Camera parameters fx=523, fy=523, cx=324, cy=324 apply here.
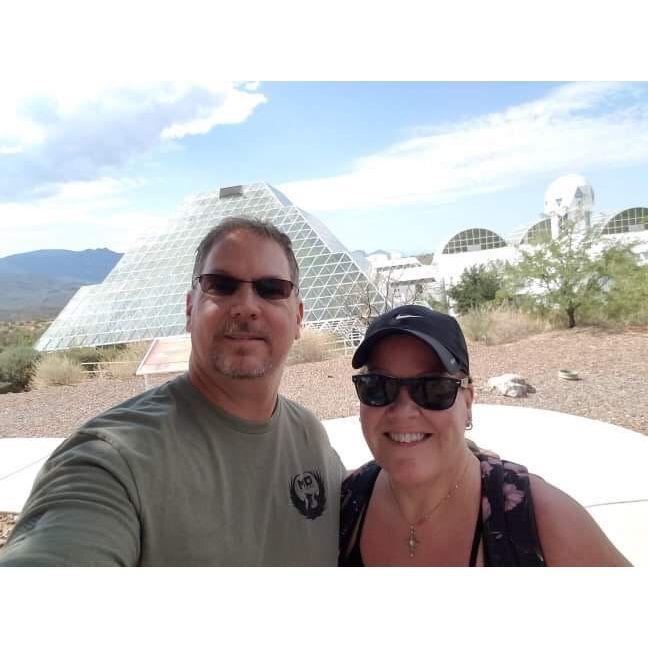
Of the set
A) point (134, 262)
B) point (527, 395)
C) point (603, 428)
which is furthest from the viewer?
point (134, 262)

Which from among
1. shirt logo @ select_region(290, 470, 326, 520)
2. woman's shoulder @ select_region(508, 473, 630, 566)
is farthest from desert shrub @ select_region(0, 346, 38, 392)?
woman's shoulder @ select_region(508, 473, 630, 566)

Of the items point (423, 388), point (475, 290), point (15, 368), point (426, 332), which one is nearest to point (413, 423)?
point (423, 388)

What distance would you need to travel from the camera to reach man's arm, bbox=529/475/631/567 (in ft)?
3.43

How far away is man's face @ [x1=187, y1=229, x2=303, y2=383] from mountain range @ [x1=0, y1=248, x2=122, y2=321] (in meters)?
1.93

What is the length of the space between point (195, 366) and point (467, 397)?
0.70 m

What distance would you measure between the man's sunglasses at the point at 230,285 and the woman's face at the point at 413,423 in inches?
15.3

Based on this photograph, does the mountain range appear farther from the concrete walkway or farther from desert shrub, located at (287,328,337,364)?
desert shrub, located at (287,328,337,364)

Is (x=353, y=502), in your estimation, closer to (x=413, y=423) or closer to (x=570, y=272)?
(x=413, y=423)

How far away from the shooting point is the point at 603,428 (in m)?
3.75

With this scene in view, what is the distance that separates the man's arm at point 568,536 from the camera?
105 centimetres
